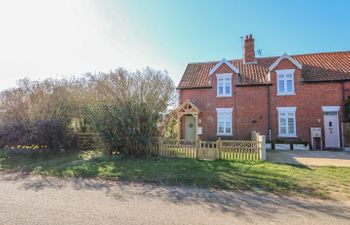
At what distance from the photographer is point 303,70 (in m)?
17.1

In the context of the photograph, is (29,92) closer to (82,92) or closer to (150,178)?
(82,92)

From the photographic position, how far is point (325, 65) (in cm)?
1692

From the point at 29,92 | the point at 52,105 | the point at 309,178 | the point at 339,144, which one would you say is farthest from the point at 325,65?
the point at 29,92

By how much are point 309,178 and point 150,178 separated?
5.44m

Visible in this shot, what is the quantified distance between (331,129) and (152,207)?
16.2m

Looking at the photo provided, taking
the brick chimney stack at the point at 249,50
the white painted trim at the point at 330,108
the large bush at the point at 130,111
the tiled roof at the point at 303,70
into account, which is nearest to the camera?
the large bush at the point at 130,111

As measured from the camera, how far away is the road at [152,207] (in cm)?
423

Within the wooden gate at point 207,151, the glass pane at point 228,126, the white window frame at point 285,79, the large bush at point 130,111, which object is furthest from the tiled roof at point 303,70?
the wooden gate at point 207,151

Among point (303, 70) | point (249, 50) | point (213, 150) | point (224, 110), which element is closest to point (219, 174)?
point (213, 150)

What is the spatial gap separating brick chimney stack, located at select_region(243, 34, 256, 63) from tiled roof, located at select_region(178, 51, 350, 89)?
22.4 inches

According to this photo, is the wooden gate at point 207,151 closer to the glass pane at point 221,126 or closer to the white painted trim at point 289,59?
the glass pane at point 221,126

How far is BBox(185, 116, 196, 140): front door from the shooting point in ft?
60.1

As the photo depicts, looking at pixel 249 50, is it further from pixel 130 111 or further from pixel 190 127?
pixel 130 111

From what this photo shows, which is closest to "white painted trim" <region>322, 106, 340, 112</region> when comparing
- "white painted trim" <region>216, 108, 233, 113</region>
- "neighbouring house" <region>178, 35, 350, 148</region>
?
"neighbouring house" <region>178, 35, 350, 148</region>
